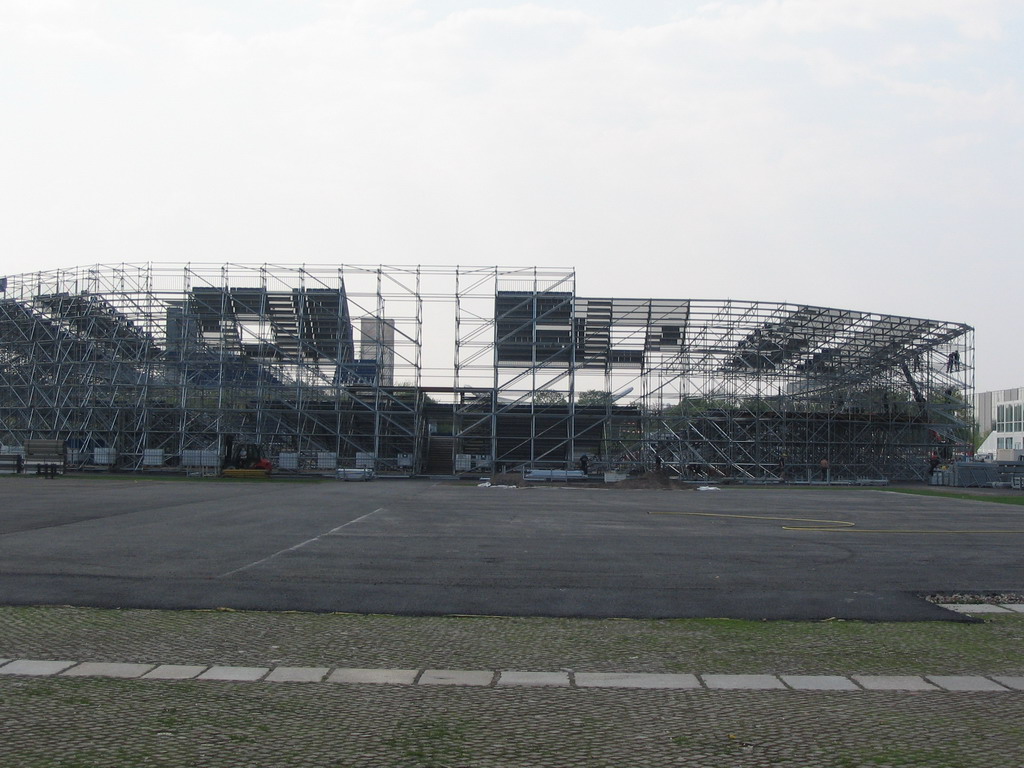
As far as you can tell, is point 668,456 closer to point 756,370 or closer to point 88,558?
point 756,370

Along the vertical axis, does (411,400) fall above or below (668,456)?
above

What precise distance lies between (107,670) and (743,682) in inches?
157

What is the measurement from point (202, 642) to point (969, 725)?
4.96m

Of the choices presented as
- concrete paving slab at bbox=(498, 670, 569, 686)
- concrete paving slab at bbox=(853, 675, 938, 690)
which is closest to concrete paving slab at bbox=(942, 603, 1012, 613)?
concrete paving slab at bbox=(853, 675, 938, 690)

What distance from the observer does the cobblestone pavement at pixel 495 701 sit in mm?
4004

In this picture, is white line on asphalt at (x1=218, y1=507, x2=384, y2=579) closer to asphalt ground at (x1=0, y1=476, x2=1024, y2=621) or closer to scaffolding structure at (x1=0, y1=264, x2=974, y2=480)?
asphalt ground at (x1=0, y1=476, x2=1024, y2=621)

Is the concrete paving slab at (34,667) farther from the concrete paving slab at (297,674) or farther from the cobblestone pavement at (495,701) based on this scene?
the concrete paving slab at (297,674)

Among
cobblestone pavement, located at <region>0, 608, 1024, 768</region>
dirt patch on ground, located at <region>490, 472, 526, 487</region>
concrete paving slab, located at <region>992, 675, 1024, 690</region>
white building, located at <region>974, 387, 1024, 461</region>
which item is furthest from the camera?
white building, located at <region>974, 387, 1024, 461</region>

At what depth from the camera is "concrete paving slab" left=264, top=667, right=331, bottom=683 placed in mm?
5219

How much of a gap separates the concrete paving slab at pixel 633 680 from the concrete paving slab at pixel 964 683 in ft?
5.09

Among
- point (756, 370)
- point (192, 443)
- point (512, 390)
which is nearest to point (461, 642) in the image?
point (512, 390)

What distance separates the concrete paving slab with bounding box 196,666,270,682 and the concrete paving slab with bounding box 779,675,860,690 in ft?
10.9

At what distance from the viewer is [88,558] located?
10125 mm

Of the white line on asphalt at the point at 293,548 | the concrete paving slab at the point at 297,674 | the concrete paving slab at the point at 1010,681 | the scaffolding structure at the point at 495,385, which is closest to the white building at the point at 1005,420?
the scaffolding structure at the point at 495,385
